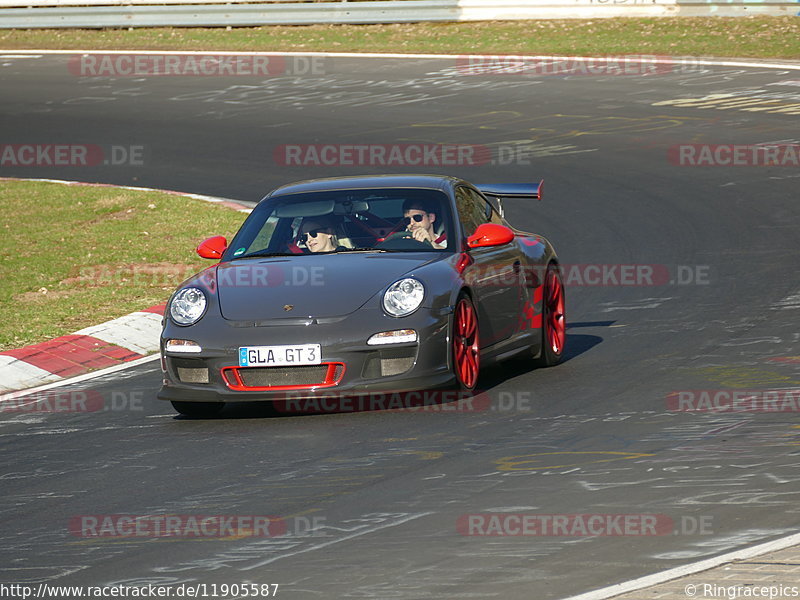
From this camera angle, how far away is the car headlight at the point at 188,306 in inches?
364

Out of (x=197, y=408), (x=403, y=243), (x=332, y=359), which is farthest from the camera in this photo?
(x=403, y=243)

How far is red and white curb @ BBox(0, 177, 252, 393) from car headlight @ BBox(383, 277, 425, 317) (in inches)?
125

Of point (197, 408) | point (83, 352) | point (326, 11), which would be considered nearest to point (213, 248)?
point (197, 408)

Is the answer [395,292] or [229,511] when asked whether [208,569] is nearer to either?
[229,511]

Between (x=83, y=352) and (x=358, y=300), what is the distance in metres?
3.51

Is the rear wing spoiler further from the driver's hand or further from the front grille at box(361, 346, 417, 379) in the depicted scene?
the front grille at box(361, 346, 417, 379)

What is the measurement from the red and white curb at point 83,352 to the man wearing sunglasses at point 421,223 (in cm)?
283

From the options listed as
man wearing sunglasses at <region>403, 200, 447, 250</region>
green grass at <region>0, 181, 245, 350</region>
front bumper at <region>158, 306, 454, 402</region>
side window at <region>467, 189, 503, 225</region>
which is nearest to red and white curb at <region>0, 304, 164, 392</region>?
green grass at <region>0, 181, 245, 350</region>

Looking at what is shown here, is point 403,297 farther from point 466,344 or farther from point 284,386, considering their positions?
point 284,386

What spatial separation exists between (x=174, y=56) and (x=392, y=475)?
2413 cm

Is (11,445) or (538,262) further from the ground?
(538,262)

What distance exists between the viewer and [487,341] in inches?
384

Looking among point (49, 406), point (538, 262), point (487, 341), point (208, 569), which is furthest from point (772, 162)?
point (208, 569)

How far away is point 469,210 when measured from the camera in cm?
1050
